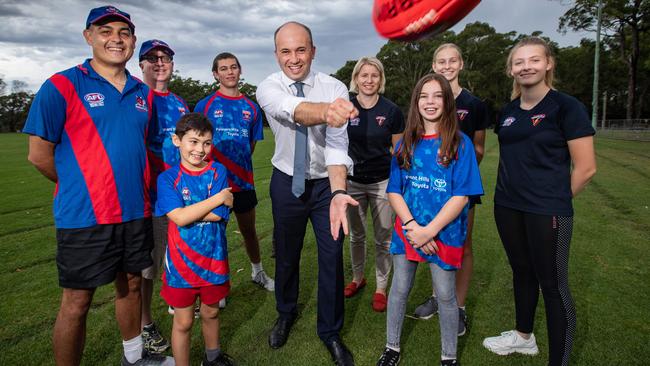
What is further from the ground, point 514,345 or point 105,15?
point 105,15

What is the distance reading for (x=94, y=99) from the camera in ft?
7.89

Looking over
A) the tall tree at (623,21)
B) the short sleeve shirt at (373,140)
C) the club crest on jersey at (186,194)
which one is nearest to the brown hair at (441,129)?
the short sleeve shirt at (373,140)

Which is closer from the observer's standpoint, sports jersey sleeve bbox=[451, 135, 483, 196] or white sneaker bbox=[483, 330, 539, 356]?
sports jersey sleeve bbox=[451, 135, 483, 196]

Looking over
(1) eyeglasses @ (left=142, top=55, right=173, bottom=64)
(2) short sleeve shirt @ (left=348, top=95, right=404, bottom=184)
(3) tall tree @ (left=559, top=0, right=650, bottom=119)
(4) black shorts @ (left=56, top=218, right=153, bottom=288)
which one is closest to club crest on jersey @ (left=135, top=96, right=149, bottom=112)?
(4) black shorts @ (left=56, top=218, right=153, bottom=288)

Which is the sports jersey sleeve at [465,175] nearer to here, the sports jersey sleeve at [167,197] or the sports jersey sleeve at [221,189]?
the sports jersey sleeve at [221,189]

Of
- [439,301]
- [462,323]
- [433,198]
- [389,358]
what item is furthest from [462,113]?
[389,358]

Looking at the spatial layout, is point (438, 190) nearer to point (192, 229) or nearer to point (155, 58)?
point (192, 229)

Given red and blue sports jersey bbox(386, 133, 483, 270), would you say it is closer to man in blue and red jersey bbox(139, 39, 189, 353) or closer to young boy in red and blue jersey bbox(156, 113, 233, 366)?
young boy in red and blue jersey bbox(156, 113, 233, 366)

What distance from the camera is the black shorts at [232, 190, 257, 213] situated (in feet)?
13.1

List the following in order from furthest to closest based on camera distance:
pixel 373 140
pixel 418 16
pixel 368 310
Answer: pixel 373 140 → pixel 368 310 → pixel 418 16

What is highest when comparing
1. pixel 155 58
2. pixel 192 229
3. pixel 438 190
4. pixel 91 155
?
pixel 155 58

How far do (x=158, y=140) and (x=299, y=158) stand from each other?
4.17 ft

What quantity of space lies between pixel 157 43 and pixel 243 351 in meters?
2.79

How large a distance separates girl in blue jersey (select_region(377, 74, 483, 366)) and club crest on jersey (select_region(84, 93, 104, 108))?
78.3 inches
